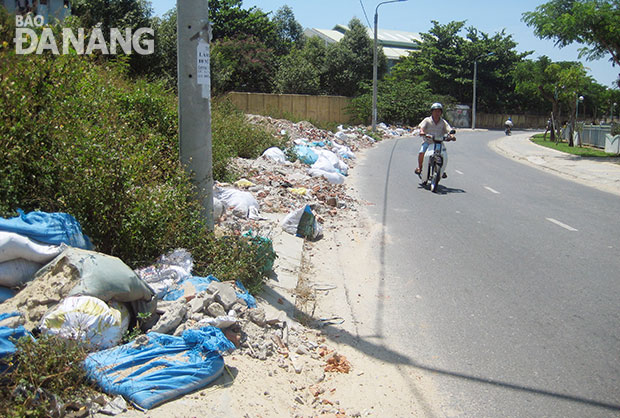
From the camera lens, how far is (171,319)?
160 inches

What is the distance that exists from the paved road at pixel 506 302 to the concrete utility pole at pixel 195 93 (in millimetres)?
2408

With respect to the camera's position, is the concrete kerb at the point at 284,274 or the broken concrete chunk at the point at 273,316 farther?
the concrete kerb at the point at 284,274

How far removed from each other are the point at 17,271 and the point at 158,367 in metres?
1.49

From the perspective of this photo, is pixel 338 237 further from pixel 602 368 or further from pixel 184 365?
pixel 184 365

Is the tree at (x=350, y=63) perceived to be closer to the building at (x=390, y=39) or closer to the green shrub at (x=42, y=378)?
the building at (x=390, y=39)

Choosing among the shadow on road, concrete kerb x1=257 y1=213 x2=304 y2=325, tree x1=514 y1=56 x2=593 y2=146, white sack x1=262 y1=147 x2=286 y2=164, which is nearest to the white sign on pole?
concrete kerb x1=257 y1=213 x2=304 y2=325

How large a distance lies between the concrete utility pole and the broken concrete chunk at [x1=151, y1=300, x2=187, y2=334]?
1.98m

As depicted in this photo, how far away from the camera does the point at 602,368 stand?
4422 mm

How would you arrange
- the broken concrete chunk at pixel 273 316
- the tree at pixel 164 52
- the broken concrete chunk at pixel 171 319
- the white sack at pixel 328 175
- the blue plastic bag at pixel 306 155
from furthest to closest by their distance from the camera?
1. the tree at pixel 164 52
2. the blue plastic bag at pixel 306 155
3. the white sack at pixel 328 175
4. the broken concrete chunk at pixel 273 316
5. the broken concrete chunk at pixel 171 319

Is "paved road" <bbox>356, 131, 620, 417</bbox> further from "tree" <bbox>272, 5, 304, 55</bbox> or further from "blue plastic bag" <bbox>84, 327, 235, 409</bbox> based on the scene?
"tree" <bbox>272, 5, 304, 55</bbox>

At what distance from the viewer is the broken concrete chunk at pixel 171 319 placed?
4016mm

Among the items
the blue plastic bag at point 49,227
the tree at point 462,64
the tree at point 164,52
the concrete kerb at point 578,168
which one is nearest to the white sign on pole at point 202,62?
the blue plastic bag at point 49,227

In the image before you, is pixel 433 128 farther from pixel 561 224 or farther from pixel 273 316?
pixel 273 316

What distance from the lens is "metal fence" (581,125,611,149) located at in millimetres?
32066
